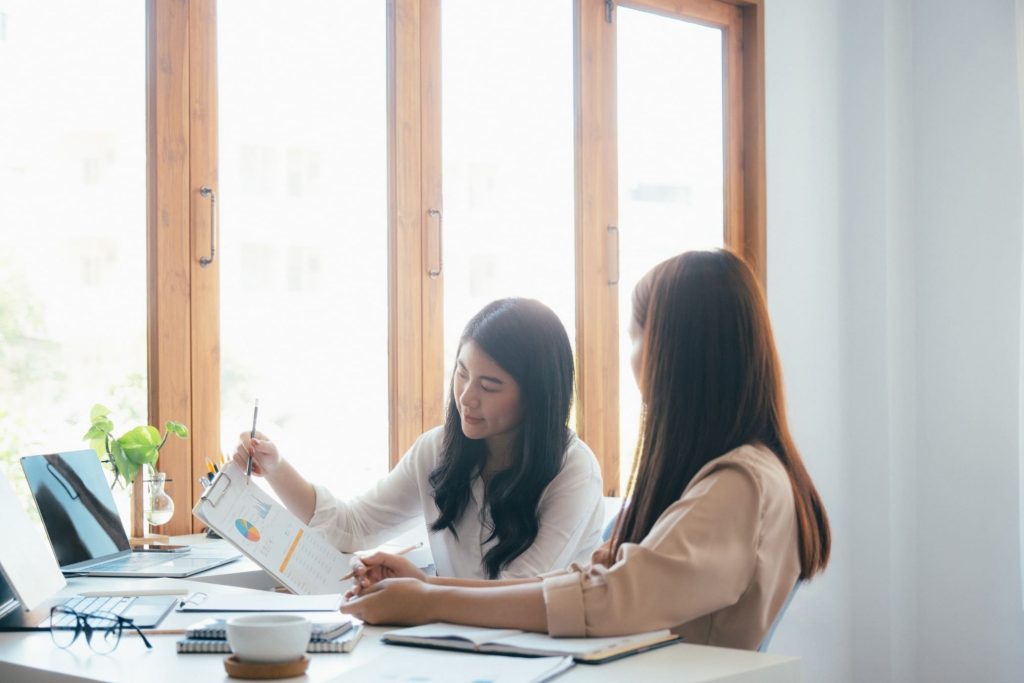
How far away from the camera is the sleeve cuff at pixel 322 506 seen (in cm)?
231

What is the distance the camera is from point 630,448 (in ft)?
11.5

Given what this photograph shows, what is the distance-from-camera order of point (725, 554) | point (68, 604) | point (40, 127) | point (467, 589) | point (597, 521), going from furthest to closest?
point (40, 127), point (597, 521), point (68, 604), point (467, 589), point (725, 554)

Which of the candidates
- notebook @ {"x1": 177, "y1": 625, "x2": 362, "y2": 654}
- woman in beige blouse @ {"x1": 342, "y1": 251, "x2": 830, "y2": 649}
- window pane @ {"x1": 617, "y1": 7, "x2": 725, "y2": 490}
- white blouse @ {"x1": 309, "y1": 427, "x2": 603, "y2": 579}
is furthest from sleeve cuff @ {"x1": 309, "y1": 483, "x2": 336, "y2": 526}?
window pane @ {"x1": 617, "y1": 7, "x2": 725, "y2": 490}

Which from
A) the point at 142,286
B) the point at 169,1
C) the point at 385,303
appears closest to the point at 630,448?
→ the point at 385,303

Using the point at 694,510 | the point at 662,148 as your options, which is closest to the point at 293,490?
the point at 694,510

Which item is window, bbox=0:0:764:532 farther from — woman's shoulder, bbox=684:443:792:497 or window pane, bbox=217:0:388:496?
woman's shoulder, bbox=684:443:792:497

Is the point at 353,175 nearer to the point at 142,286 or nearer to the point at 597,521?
the point at 142,286

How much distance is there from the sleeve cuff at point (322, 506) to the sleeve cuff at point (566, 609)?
1028 millimetres

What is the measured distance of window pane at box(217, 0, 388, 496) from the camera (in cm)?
272

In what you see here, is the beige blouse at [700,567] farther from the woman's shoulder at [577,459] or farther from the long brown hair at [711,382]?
the woman's shoulder at [577,459]

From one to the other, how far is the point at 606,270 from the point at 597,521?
1.38 m

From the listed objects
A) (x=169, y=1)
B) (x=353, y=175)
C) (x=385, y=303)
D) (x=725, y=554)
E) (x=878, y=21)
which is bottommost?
(x=725, y=554)

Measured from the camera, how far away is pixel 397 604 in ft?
4.84

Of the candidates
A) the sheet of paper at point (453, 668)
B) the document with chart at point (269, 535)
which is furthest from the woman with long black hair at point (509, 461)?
the sheet of paper at point (453, 668)
